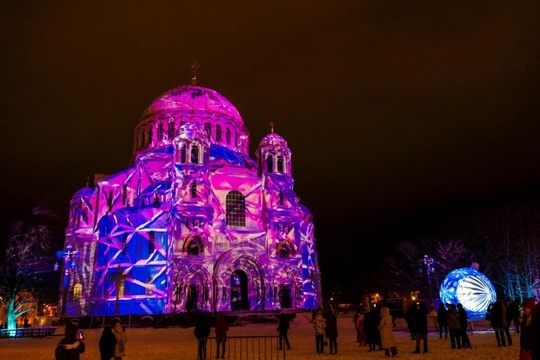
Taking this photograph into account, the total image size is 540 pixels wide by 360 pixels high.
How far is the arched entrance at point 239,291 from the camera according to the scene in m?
43.9

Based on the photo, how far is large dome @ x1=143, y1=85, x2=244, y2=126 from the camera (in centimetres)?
5653

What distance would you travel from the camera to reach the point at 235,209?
1850 inches

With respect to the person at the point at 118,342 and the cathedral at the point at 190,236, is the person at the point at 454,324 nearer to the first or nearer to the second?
the person at the point at 118,342

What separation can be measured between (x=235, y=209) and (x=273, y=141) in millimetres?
8547

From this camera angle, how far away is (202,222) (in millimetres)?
43469

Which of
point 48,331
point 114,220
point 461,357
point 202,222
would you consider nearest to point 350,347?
point 461,357

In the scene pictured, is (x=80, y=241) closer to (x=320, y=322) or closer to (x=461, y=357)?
(x=320, y=322)

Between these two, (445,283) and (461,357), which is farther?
(445,283)

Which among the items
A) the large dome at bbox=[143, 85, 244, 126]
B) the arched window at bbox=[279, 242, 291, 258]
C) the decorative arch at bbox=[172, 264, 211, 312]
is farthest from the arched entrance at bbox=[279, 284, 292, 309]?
the large dome at bbox=[143, 85, 244, 126]

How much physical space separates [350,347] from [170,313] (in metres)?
23.4

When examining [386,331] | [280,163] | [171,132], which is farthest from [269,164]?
[386,331]

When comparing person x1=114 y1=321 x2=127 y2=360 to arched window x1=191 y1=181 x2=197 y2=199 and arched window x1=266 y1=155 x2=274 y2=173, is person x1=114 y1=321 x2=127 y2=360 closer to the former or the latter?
arched window x1=191 y1=181 x2=197 y2=199

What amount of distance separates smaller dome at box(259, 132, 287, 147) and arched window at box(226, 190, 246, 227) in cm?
638

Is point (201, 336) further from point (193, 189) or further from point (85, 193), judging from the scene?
point (85, 193)
